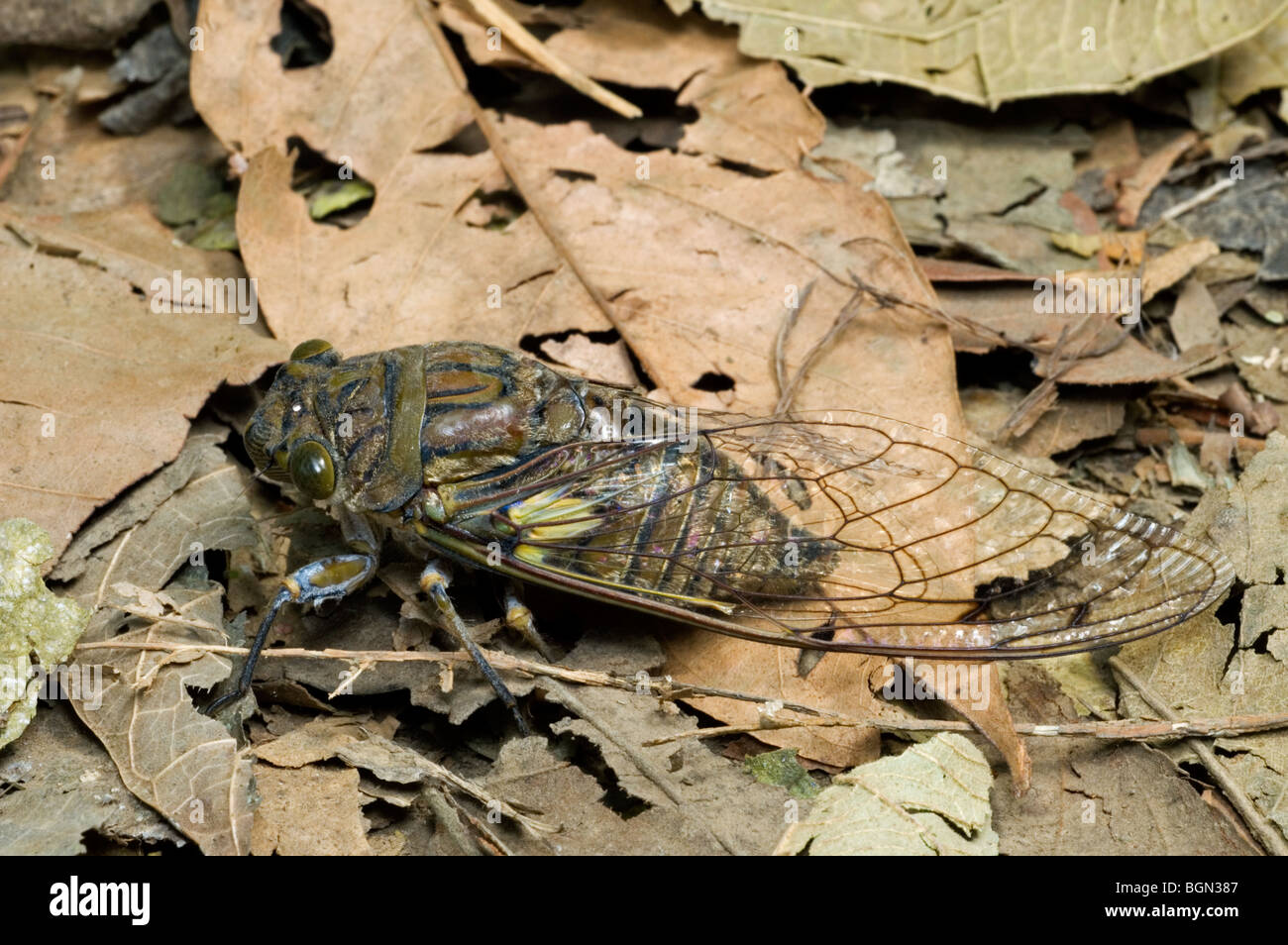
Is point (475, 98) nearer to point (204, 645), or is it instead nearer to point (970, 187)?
point (970, 187)

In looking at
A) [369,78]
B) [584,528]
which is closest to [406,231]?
[369,78]

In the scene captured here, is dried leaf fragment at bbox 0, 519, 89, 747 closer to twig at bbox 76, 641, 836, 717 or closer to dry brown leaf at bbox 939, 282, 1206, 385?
twig at bbox 76, 641, 836, 717

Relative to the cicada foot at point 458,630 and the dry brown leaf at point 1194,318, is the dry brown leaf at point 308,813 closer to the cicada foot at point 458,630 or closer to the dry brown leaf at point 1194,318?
the cicada foot at point 458,630

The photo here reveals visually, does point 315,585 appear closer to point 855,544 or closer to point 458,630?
point 458,630

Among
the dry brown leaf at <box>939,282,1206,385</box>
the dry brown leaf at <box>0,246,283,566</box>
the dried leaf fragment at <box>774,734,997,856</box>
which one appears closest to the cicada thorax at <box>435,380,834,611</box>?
the dried leaf fragment at <box>774,734,997,856</box>

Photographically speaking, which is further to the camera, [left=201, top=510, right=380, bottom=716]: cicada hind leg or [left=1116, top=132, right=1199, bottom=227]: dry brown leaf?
[left=1116, top=132, right=1199, bottom=227]: dry brown leaf

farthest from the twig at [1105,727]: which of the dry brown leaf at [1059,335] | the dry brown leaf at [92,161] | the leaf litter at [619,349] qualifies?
the dry brown leaf at [92,161]
